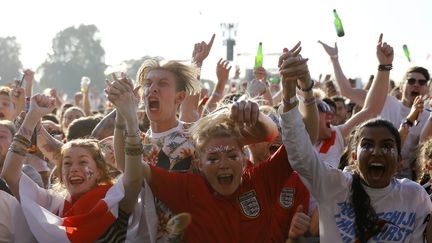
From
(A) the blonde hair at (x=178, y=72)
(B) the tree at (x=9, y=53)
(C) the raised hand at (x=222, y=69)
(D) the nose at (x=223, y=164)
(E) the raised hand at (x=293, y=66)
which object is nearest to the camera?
(E) the raised hand at (x=293, y=66)

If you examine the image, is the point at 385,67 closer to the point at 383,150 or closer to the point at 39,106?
the point at 383,150

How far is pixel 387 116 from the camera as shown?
6500 mm

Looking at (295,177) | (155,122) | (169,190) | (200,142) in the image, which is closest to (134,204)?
(169,190)

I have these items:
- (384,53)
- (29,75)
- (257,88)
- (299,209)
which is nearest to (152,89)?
(299,209)

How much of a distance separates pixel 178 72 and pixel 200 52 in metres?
1.08

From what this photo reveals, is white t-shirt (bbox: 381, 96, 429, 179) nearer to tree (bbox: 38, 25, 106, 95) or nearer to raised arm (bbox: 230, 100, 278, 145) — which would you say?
raised arm (bbox: 230, 100, 278, 145)

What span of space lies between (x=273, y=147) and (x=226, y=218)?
41.9 inches

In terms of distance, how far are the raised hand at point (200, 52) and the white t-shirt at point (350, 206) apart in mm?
2100

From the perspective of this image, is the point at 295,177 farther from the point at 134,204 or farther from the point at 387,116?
the point at 387,116

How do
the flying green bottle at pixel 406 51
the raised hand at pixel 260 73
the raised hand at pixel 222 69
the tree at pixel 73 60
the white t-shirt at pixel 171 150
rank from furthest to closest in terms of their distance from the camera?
Result: the tree at pixel 73 60
the flying green bottle at pixel 406 51
the raised hand at pixel 260 73
the raised hand at pixel 222 69
the white t-shirt at pixel 171 150

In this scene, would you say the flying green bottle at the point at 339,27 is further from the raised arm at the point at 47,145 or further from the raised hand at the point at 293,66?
the raised hand at the point at 293,66

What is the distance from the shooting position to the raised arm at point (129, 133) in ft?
11.0

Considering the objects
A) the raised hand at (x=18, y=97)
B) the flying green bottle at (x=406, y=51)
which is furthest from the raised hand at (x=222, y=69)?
the flying green bottle at (x=406, y=51)

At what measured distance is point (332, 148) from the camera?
5227mm
